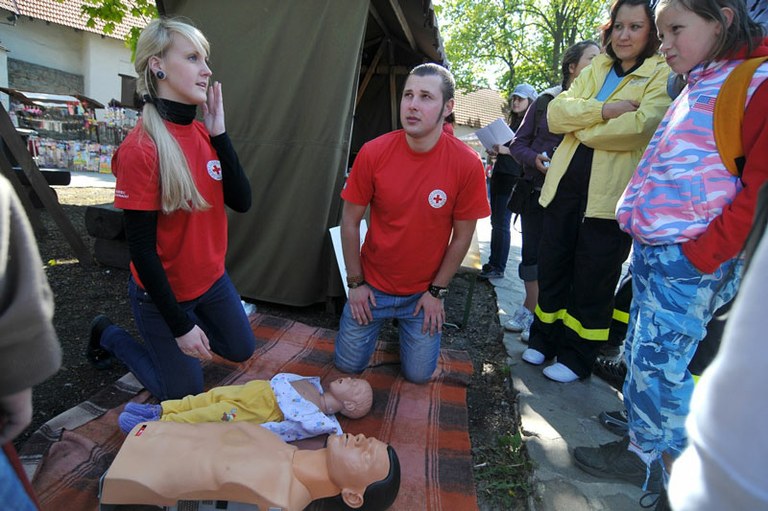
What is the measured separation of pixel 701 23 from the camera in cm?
166

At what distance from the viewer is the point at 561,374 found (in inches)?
113

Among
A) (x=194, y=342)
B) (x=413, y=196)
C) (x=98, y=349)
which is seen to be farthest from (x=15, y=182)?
(x=413, y=196)

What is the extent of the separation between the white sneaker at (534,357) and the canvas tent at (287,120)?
1.60 m

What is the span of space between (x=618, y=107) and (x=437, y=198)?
1.07 meters

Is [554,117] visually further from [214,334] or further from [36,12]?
[36,12]

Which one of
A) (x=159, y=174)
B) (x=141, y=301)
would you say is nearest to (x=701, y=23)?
(x=159, y=174)

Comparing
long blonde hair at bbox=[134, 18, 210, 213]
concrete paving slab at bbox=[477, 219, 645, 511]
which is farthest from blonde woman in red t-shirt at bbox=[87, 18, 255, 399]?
concrete paving slab at bbox=[477, 219, 645, 511]

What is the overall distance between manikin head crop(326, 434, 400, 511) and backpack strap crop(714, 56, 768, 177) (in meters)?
1.65

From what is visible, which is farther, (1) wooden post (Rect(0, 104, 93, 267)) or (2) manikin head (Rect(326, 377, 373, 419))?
(1) wooden post (Rect(0, 104, 93, 267))

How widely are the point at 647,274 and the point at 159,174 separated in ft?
7.01

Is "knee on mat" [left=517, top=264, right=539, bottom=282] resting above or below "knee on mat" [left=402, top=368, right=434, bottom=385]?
above

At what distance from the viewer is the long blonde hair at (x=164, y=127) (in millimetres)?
1996

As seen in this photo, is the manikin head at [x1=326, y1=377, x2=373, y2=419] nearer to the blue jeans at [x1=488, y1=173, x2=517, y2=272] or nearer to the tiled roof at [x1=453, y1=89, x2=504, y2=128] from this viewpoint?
the blue jeans at [x1=488, y1=173, x2=517, y2=272]

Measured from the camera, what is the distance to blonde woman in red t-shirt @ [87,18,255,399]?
1980 mm
